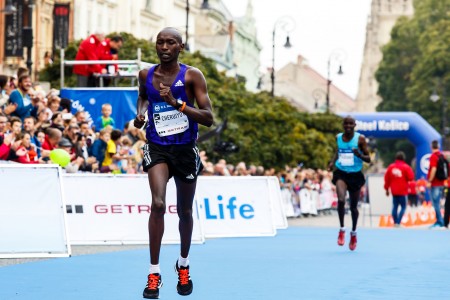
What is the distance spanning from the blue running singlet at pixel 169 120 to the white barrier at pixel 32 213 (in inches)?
168

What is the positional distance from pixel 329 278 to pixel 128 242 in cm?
565

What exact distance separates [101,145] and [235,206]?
2.65m

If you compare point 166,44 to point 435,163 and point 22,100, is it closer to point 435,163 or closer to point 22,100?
point 22,100

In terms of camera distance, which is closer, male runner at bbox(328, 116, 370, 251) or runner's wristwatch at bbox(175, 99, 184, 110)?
runner's wristwatch at bbox(175, 99, 184, 110)

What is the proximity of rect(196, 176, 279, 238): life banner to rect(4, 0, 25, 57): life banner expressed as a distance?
34.0 m

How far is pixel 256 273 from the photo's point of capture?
523 inches

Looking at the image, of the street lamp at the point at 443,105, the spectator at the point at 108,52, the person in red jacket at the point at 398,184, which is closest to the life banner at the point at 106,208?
the spectator at the point at 108,52

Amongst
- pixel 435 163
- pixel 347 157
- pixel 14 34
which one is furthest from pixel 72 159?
pixel 14 34

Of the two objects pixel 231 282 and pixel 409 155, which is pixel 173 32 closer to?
pixel 231 282

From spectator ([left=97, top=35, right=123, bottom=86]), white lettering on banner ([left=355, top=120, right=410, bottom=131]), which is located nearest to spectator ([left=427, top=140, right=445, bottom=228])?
spectator ([left=97, top=35, right=123, bottom=86])

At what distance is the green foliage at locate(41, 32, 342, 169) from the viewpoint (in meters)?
44.1

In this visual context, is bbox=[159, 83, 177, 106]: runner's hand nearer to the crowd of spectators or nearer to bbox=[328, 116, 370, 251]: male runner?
the crowd of spectators

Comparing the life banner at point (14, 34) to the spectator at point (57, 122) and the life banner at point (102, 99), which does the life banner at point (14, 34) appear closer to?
the life banner at point (102, 99)

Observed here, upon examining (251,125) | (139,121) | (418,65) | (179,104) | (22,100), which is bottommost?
(139,121)
